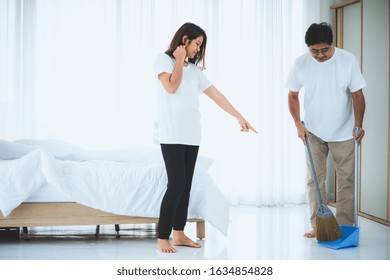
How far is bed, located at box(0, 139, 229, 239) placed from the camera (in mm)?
2932

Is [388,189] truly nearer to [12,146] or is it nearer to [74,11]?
[12,146]

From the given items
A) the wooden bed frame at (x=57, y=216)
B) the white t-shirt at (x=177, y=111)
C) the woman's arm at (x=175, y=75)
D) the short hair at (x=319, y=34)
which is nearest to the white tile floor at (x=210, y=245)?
the wooden bed frame at (x=57, y=216)

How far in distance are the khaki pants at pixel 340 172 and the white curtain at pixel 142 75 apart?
1494 mm

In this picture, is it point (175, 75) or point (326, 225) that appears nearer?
point (175, 75)

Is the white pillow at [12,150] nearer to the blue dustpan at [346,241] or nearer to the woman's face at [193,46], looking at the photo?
the woman's face at [193,46]

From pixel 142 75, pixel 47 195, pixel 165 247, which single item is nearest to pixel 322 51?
pixel 165 247

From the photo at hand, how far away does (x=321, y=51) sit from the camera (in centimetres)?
306

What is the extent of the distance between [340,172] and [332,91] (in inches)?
19.0

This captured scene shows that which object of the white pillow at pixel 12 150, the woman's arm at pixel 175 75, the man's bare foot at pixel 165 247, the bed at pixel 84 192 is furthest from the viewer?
the white pillow at pixel 12 150

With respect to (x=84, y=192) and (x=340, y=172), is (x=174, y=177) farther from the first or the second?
(x=340, y=172)

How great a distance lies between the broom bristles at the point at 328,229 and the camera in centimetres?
295

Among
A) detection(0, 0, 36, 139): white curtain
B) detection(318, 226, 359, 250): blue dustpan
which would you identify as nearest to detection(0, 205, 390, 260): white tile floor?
detection(318, 226, 359, 250): blue dustpan

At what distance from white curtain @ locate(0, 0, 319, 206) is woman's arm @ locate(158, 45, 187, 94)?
200 cm
